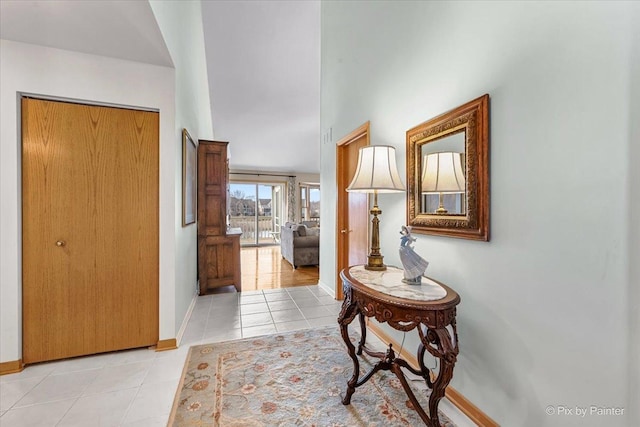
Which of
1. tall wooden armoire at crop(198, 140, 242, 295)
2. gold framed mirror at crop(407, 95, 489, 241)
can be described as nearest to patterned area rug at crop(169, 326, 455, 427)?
gold framed mirror at crop(407, 95, 489, 241)

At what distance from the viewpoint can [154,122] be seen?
Result: 2.10 m

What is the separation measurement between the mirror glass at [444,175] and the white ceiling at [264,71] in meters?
2.77

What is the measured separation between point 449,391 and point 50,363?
2.77 meters

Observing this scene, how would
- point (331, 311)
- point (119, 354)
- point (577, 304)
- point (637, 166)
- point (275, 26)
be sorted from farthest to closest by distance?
point (275, 26)
point (331, 311)
point (119, 354)
point (577, 304)
point (637, 166)

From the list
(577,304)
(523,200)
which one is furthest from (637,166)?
(577,304)

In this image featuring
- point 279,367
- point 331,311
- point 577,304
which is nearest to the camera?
point 577,304

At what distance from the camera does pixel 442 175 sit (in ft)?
5.09

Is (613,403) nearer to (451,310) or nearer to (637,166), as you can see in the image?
(451,310)

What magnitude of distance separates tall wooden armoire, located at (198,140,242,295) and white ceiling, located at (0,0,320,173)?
148 centimetres

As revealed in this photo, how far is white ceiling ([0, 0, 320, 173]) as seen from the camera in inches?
61.6

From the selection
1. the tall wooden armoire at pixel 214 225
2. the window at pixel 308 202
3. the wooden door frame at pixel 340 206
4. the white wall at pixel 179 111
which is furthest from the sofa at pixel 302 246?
the window at pixel 308 202

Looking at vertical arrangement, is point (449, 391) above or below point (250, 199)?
below

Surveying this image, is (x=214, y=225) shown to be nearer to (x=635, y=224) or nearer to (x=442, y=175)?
(x=442, y=175)

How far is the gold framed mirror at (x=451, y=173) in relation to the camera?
4.32 feet
